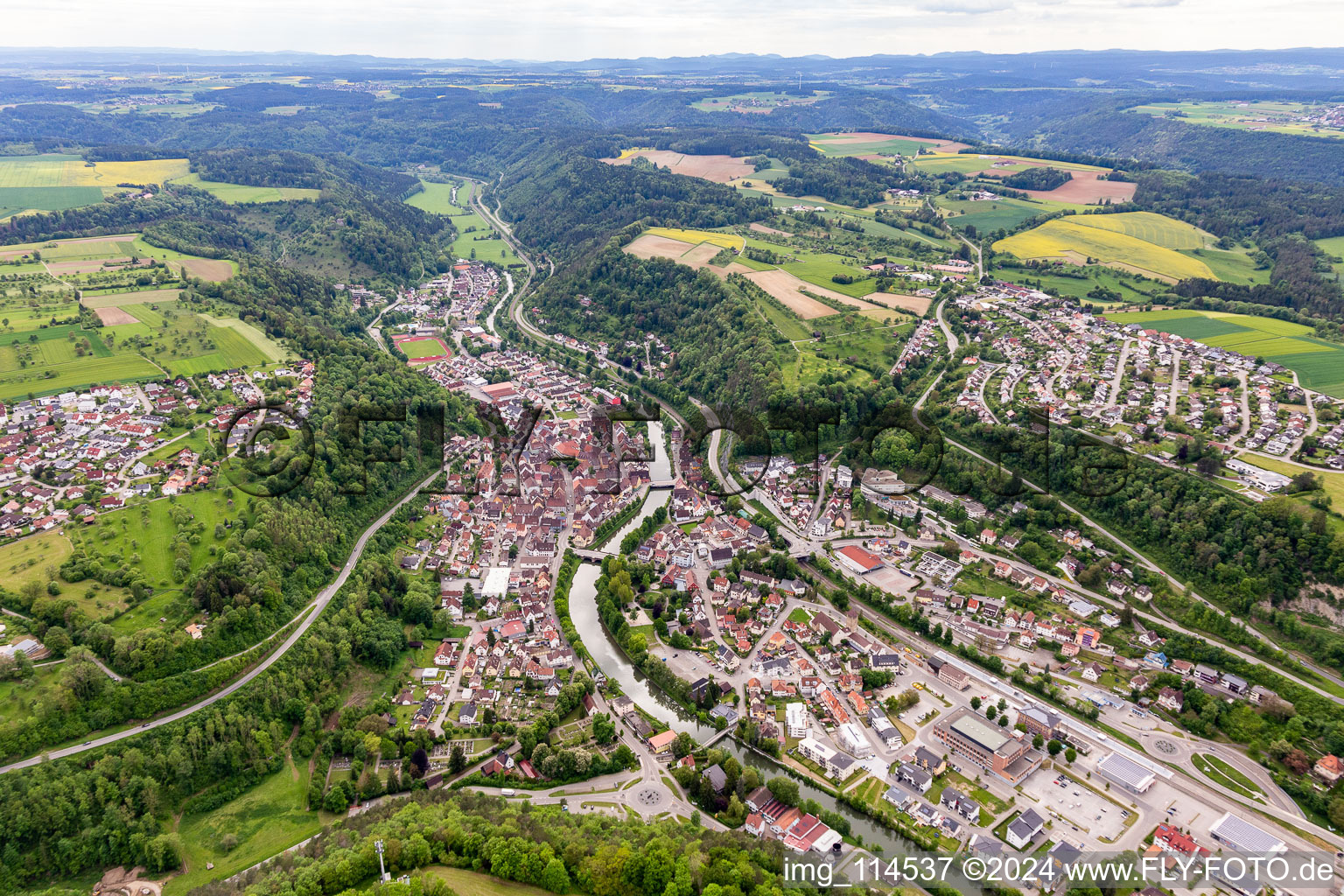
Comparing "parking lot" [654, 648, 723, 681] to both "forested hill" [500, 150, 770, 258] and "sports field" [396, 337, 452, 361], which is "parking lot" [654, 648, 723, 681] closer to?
"sports field" [396, 337, 452, 361]

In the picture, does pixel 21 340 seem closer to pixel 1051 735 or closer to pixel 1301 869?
pixel 1051 735

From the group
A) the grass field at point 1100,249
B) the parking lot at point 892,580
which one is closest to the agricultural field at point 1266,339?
the grass field at point 1100,249

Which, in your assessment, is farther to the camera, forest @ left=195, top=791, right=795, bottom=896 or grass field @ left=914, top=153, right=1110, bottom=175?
grass field @ left=914, top=153, right=1110, bottom=175

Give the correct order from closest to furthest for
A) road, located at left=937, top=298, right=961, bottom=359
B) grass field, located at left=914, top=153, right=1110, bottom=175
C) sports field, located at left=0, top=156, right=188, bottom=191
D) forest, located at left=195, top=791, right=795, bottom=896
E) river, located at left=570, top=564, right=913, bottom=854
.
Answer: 1. forest, located at left=195, top=791, right=795, bottom=896
2. river, located at left=570, top=564, right=913, bottom=854
3. road, located at left=937, top=298, right=961, bottom=359
4. sports field, located at left=0, top=156, right=188, bottom=191
5. grass field, located at left=914, top=153, right=1110, bottom=175

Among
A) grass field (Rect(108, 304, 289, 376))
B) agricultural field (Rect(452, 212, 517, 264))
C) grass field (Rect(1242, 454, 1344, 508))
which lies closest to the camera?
grass field (Rect(1242, 454, 1344, 508))

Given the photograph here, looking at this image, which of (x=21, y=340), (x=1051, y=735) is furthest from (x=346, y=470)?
(x=1051, y=735)

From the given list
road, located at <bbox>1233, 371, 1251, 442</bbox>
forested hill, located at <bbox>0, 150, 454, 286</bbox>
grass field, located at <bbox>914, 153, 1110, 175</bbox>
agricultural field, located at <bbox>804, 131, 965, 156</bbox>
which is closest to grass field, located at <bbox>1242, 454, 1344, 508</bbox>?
road, located at <bbox>1233, 371, 1251, 442</bbox>

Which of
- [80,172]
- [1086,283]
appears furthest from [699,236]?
[80,172]
